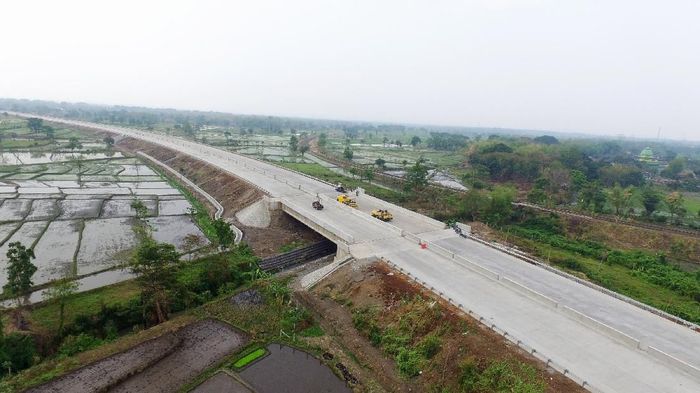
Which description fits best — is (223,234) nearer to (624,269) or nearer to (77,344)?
(77,344)

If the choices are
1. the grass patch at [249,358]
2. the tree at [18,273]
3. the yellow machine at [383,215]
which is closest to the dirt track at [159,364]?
the grass patch at [249,358]

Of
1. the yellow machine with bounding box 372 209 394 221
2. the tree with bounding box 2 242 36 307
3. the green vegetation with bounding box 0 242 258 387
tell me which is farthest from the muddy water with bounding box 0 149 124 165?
the yellow machine with bounding box 372 209 394 221

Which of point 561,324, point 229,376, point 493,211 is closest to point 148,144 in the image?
point 493,211

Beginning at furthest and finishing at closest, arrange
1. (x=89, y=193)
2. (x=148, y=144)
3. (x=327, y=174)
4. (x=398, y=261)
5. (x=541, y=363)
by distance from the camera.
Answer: (x=148, y=144) → (x=327, y=174) → (x=89, y=193) → (x=398, y=261) → (x=541, y=363)

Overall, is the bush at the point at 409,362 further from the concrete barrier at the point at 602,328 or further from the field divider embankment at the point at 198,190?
the field divider embankment at the point at 198,190

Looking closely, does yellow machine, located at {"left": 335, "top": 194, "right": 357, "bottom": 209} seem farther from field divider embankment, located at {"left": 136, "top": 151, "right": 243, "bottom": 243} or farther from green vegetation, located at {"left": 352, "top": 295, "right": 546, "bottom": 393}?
green vegetation, located at {"left": 352, "top": 295, "right": 546, "bottom": 393}

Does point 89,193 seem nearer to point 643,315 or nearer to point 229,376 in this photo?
point 229,376
